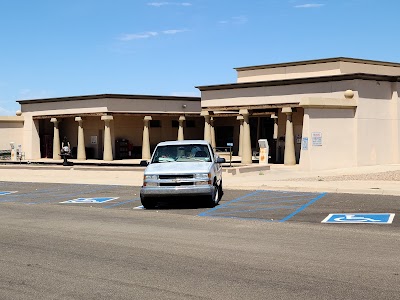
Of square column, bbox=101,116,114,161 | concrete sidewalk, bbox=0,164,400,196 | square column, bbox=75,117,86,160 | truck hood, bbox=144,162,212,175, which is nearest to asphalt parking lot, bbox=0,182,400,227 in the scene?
truck hood, bbox=144,162,212,175

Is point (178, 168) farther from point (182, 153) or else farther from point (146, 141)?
point (146, 141)

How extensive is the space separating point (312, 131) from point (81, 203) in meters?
14.9

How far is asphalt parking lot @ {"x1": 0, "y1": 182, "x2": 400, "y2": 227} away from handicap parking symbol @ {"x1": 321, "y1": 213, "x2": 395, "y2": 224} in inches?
3.7

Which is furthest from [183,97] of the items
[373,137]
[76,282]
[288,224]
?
[76,282]

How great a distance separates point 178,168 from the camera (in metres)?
15.7

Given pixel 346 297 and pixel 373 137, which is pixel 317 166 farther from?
pixel 346 297

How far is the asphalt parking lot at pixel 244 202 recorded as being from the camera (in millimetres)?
14570

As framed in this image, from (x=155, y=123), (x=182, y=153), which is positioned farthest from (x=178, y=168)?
(x=155, y=123)

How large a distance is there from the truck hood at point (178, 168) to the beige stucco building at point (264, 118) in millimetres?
14332

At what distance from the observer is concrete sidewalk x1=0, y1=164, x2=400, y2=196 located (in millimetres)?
20734

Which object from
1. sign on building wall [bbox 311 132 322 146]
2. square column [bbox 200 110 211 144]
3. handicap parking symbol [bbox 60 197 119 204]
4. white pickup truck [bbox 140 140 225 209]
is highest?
square column [bbox 200 110 211 144]

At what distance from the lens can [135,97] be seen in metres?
47.9

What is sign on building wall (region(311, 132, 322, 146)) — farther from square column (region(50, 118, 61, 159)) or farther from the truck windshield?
square column (region(50, 118, 61, 159))

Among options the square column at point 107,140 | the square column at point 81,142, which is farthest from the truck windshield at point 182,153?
the square column at point 81,142
